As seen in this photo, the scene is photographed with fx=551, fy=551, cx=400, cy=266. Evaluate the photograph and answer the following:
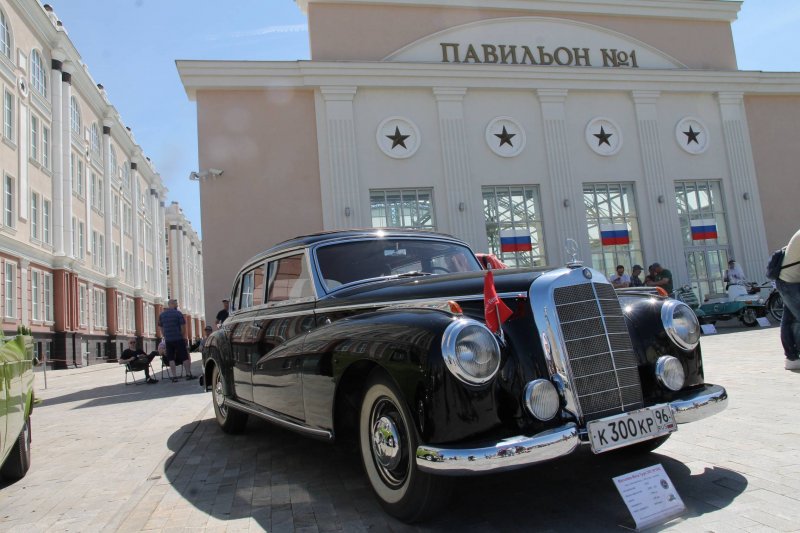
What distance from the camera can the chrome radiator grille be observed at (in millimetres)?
2719

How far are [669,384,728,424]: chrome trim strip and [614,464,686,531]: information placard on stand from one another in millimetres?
327

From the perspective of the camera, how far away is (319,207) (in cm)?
1566

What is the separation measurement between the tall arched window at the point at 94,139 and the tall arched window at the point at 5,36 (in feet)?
30.7

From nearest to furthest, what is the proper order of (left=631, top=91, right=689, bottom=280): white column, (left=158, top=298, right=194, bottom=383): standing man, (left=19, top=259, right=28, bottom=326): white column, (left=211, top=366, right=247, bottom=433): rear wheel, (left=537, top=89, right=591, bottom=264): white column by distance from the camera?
(left=211, top=366, right=247, bottom=433): rear wheel, (left=158, top=298, right=194, bottom=383): standing man, (left=537, top=89, right=591, bottom=264): white column, (left=631, top=91, right=689, bottom=280): white column, (left=19, top=259, right=28, bottom=326): white column

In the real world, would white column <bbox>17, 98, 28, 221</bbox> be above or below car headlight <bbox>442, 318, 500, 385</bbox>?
above

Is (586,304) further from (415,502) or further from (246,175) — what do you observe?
(246,175)

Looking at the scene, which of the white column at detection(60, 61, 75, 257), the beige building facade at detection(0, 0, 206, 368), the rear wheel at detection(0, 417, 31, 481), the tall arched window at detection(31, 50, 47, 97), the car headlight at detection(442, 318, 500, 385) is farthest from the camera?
the white column at detection(60, 61, 75, 257)

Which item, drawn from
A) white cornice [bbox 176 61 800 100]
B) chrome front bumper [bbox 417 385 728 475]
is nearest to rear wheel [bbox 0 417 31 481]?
chrome front bumper [bbox 417 385 728 475]

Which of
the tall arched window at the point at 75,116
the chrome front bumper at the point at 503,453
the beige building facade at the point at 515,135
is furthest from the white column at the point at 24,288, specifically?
the chrome front bumper at the point at 503,453

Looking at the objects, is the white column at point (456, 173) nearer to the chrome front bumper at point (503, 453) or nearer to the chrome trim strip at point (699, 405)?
the chrome trim strip at point (699, 405)

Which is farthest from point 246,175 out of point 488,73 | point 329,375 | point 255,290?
point 329,375

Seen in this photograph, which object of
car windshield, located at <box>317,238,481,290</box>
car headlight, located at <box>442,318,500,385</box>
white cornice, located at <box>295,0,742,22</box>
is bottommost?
car headlight, located at <box>442,318,500,385</box>

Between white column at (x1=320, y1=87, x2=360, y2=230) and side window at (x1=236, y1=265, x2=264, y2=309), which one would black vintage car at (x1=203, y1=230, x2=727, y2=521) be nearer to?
side window at (x1=236, y1=265, x2=264, y2=309)

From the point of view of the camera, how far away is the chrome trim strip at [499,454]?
2295mm
